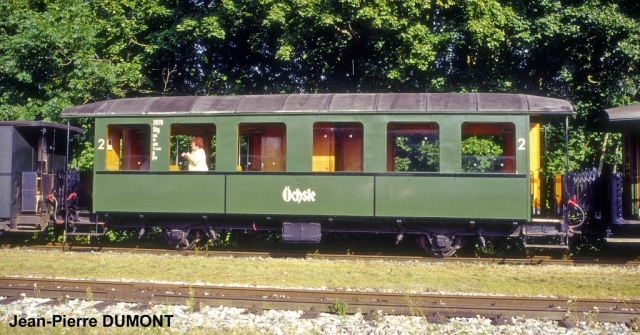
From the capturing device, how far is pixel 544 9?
1552cm

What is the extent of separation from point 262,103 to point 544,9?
7.93 m

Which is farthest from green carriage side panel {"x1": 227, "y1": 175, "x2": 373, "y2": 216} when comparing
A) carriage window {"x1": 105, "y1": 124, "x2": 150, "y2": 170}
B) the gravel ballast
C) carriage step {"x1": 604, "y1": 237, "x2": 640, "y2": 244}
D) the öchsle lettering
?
carriage step {"x1": 604, "y1": 237, "x2": 640, "y2": 244}

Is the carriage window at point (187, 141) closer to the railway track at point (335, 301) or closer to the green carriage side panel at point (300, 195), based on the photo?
the green carriage side panel at point (300, 195)

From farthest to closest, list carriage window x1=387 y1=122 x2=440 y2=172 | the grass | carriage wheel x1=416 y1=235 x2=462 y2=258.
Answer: carriage wheel x1=416 y1=235 x2=462 y2=258 < carriage window x1=387 y1=122 x2=440 y2=172 < the grass

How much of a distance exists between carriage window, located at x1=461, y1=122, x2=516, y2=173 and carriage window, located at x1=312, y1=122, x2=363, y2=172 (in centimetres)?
203

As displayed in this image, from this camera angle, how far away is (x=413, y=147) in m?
11.9

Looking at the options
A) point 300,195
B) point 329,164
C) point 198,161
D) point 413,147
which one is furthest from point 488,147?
point 198,161

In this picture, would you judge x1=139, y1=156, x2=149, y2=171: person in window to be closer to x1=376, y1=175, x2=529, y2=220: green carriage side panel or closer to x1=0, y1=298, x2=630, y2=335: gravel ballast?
x1=376, y1=175, x2=529, y2=220: green carriage side panel

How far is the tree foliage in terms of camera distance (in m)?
15.1

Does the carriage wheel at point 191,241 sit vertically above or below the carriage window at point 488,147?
below

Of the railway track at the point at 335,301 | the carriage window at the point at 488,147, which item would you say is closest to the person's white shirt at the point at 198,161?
the railway track at the point at 335,301

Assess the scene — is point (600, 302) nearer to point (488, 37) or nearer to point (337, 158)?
point (337, 158)

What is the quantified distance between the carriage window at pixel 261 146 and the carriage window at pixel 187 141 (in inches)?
24.8

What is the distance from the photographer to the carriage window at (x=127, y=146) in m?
12.9
